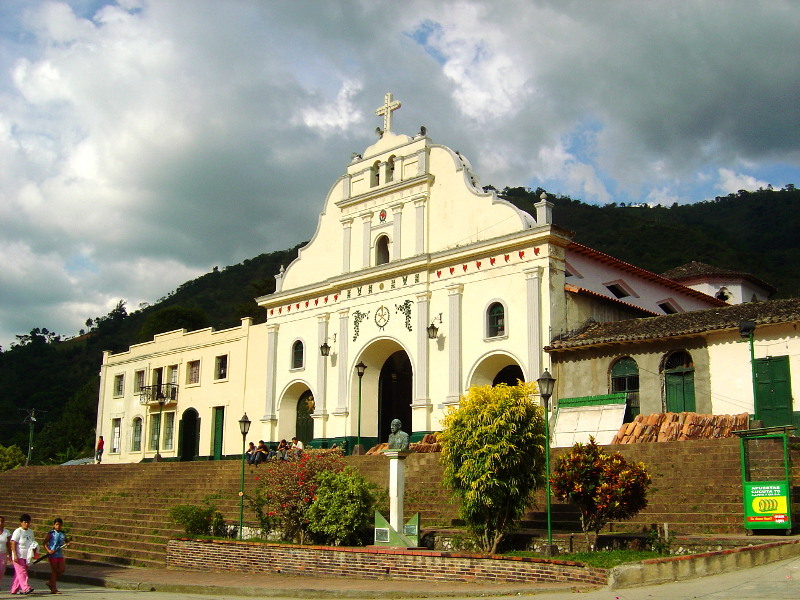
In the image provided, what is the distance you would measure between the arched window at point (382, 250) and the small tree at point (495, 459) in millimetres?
15844

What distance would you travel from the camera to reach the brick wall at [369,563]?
13.4 m

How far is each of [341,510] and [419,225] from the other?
14.2 m

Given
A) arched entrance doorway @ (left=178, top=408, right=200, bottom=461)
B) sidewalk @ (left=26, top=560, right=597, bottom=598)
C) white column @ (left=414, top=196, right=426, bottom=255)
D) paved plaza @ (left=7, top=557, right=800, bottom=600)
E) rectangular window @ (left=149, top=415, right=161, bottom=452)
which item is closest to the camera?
paved plaza @ (left=7, top=557, right=800, bottom=600)

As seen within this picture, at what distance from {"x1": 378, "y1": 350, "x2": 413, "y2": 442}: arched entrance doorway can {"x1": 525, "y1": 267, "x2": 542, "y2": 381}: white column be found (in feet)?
23.4

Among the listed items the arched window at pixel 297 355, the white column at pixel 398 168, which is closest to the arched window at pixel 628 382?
the white column at pixel 398 168

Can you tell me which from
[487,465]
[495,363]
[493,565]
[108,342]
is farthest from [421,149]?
[108,342]

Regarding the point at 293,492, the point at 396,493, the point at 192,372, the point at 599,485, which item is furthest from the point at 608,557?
the point at 192,372

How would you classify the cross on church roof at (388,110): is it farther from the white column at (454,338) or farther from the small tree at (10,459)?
the small tree at (10,459)

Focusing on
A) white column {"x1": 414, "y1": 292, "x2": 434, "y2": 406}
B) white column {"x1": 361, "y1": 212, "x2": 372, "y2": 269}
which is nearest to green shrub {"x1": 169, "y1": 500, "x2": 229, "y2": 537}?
white column {"x1": 414, "y1": 292, "x2": 434, "y2": 406}

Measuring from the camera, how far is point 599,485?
587 inches

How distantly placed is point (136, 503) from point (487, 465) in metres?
14.1

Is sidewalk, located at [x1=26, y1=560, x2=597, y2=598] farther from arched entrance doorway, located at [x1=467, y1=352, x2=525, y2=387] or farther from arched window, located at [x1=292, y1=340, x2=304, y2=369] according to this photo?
arched window, located at [x1=292, y1=340, x2=304, y2=369]

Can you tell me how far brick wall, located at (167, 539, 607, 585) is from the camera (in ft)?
44.1

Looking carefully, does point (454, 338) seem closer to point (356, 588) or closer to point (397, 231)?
point (397, 231)
